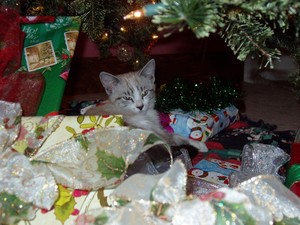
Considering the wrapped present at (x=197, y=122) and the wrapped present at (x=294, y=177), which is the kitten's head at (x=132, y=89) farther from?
the wrapped present at (x=294, y=177)

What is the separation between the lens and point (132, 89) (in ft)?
5.00

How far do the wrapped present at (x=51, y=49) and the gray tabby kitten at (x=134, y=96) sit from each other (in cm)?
46

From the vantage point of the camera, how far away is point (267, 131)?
151 cm

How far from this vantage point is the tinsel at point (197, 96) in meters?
1.46

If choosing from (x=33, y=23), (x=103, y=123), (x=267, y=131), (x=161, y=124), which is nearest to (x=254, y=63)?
(x=267, y=131)

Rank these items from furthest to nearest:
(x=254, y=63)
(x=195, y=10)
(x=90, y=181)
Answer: (x=254, y=63) < (x=90, y=181) < (x=195, y=10)

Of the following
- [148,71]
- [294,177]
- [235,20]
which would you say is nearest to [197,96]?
[148,71]

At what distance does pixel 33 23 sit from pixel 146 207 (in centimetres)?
64

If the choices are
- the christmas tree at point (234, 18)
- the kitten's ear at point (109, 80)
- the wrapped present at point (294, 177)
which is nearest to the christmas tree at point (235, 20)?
the christmas tree at point (234, 18)

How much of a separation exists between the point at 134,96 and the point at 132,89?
0.08 ft

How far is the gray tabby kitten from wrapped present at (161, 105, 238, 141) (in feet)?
0.16

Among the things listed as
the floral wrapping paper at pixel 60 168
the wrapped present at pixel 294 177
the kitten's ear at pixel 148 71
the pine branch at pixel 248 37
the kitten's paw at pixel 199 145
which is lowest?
the kitten's paw at pixel 199 145

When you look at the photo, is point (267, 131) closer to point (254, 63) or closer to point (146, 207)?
point (254, 63)

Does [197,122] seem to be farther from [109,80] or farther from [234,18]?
[234,18]
